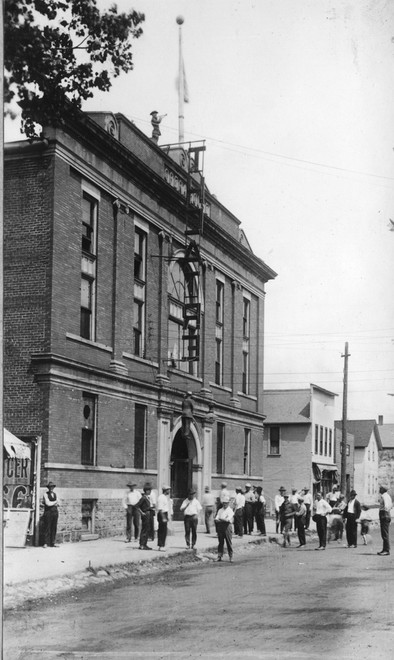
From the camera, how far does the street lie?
8.95 m

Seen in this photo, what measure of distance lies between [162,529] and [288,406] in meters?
33.8

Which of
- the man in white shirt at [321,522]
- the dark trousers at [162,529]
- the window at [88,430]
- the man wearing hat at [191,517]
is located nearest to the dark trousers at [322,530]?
the man in white shirt at [321,522]

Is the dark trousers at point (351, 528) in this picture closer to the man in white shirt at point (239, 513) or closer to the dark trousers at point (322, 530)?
the dark trousers at point (322, 530)

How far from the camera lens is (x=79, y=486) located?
23.2 meters

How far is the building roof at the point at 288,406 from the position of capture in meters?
53.1

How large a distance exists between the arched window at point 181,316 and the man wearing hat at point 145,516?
8.80m

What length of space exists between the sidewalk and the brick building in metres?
2.26

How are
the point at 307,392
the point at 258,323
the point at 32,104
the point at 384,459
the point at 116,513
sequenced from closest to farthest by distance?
the point at 32,104 < the point at 116,513 < the point at 258,323 < the point at 307,392 < the point at 384,459

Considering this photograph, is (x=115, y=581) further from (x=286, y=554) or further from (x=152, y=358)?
(x=152, y=358)

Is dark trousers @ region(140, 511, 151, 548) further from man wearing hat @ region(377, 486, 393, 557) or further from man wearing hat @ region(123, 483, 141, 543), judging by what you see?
man wearing hat @ region(377, 486, 393, 557)

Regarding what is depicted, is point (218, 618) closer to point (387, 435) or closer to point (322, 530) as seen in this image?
point (322, 530)

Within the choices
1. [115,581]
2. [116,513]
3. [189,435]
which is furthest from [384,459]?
[115,581]

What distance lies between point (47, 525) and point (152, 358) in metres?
9.03

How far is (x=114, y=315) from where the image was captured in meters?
26.0
